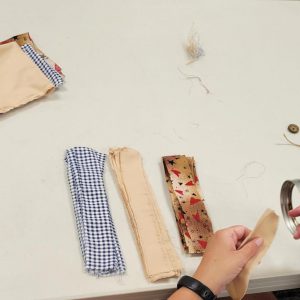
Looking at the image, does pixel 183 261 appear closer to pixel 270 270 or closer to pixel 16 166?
pixel 270 270

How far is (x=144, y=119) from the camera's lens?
98 cm

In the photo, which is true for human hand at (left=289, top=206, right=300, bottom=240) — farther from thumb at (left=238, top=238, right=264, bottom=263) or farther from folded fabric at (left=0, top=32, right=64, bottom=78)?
folded fabric at (left=0, top=32, right=64, bottom=78)

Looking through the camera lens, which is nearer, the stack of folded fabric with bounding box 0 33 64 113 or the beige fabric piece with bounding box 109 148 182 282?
the beige fabric piece with bounding box 109 148 182 282

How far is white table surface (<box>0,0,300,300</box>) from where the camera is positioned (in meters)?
0.74

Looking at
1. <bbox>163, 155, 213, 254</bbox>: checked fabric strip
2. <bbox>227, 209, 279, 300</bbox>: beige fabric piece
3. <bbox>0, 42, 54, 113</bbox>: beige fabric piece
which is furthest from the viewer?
<bbox>0, 42, 54, 113</bbox>: beige fabric piece

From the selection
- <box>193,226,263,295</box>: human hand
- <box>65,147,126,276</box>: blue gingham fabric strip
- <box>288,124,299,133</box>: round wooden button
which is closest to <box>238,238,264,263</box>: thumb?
<box>193,226,263,295</box>: human hand

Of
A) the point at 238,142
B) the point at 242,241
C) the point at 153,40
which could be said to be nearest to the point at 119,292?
the point at 242,241

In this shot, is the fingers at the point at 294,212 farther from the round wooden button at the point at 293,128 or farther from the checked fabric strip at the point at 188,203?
the round wooden button at the point at 293,128

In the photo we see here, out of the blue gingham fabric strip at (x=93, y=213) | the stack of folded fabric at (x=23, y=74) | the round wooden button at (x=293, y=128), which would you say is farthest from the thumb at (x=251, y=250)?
the stack of folded fabric at (x=23, y=74)

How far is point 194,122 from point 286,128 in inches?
9.3

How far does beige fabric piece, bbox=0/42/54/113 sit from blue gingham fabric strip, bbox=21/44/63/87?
2 centimetres

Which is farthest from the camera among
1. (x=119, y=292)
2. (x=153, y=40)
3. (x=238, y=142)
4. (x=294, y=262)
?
(x=153, y=40)

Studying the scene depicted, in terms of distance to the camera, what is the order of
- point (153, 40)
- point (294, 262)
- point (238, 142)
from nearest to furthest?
1. point (294, 262)
2. point (238, 142)
3. point (153, 40)

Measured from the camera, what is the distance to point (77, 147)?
88 centimetres
